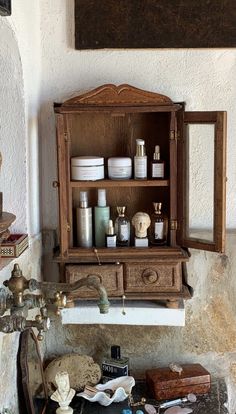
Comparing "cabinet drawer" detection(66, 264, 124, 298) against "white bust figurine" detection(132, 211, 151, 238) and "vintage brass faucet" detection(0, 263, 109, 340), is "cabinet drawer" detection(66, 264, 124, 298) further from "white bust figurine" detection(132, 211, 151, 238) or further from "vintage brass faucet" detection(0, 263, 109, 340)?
"vintage brass faucet" detection(0, 263, 109, 340)

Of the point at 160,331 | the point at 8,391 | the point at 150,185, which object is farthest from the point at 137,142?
the point at 8,391

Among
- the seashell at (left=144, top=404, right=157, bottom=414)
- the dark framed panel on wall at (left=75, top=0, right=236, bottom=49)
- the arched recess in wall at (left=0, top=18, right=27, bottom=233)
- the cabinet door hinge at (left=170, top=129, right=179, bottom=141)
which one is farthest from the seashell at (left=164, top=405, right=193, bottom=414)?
the dark framed panel on wall at (left=75, top=0, right=236, bottom=49)

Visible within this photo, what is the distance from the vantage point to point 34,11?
153cm

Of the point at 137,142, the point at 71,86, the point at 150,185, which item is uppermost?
the point at 71,86

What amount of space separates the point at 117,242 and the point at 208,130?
0.39m

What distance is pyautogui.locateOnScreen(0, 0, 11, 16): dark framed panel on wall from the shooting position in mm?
1115

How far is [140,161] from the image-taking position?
1528 mm

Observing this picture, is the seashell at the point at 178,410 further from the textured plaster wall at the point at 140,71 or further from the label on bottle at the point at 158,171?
the label on bottle at the point at 158,171

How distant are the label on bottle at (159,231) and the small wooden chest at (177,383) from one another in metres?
0.37

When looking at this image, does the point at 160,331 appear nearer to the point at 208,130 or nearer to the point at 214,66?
the point at 208,130

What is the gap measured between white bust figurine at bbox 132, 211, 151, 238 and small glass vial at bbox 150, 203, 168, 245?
3 cm

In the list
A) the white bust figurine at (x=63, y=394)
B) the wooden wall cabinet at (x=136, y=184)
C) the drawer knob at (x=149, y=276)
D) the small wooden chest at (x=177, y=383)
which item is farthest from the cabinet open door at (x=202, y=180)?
the white bust figurine at (x=63, y=394)

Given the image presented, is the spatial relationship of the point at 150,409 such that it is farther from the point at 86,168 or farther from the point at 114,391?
the point at 86,168

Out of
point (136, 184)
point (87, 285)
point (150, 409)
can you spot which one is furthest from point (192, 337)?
point (87, 285)
